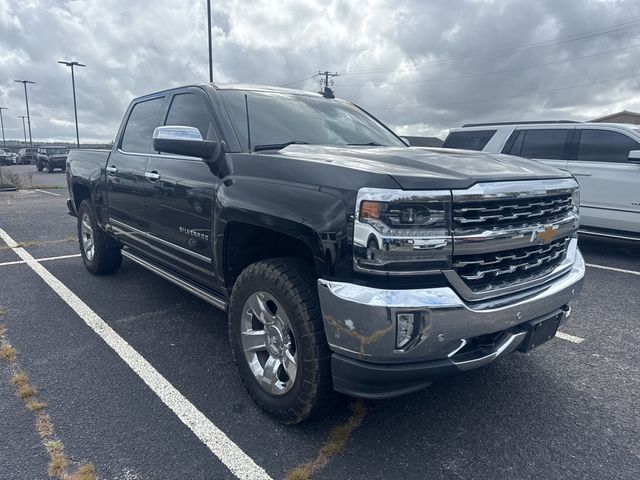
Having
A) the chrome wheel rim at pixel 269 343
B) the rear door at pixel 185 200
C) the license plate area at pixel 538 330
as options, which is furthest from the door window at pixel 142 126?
the license plate area at pixel 538 330

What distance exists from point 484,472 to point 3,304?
4.47m

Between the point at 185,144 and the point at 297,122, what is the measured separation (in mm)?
927

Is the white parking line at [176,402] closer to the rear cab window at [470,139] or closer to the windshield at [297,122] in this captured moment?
the windshield at [297,122]

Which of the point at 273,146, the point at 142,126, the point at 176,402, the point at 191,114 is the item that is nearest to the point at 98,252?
the point at 142,126

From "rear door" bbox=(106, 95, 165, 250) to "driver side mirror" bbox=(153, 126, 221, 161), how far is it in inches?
42.2

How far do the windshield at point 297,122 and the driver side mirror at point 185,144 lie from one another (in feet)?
0.76

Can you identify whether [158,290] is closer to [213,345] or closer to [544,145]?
[213,345]

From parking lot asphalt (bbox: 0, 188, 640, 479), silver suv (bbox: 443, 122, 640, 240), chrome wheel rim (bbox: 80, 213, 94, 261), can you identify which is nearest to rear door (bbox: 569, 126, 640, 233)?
silver suv (bbox: 443, 122, 640, 240)

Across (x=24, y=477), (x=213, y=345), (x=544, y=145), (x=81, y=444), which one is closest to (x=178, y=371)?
(x=213, y=345)

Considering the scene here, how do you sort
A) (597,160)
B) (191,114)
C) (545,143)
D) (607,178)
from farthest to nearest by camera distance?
(545,143) → (597,160) → (607,178) → (191,114)

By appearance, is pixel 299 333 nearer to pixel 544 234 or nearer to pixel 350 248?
pixel 350 248

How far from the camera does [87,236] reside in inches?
221

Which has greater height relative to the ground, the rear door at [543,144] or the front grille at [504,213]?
the rear door at [543,144]

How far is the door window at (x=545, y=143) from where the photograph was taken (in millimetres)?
7230
